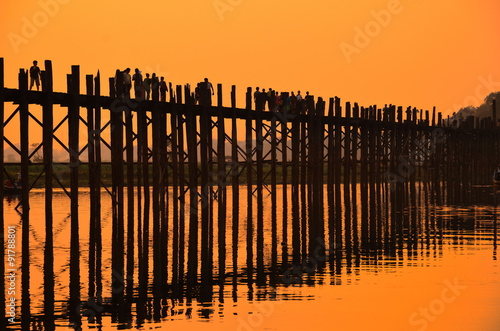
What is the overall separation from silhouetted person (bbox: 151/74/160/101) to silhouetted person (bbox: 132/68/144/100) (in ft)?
1.23

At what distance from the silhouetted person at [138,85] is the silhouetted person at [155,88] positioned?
376 mm

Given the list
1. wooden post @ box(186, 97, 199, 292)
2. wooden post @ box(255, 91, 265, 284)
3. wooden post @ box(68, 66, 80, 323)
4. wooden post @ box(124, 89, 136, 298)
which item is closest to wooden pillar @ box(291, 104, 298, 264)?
wooden post @ box(255, 91, 265, 284)

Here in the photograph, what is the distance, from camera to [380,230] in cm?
3541

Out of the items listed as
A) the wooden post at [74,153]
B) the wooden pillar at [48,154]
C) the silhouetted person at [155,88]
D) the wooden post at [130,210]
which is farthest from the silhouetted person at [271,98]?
the wooden pillar at [48,154]

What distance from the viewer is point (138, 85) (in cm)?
3123

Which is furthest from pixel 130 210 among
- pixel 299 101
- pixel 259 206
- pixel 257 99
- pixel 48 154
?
pixel 299 101

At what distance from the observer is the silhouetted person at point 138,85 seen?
29875 millimetres

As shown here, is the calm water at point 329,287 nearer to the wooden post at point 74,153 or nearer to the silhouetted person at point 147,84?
the wooden post at point 74,153

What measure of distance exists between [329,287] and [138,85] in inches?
469

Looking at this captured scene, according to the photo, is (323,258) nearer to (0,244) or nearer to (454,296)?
(454,296)

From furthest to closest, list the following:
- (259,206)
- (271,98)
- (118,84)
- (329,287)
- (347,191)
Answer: (347,191) → (271,98) → (259,206) → (118,84) → (329,287)

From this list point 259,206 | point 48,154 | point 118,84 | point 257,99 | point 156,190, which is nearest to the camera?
point 48,154

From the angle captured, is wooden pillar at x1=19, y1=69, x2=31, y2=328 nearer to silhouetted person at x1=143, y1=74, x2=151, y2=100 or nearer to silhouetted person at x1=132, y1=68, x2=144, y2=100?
silhouetted person at x1=132, y1=68, x2=144, y2=100

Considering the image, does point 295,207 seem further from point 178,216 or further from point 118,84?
point 118,84
